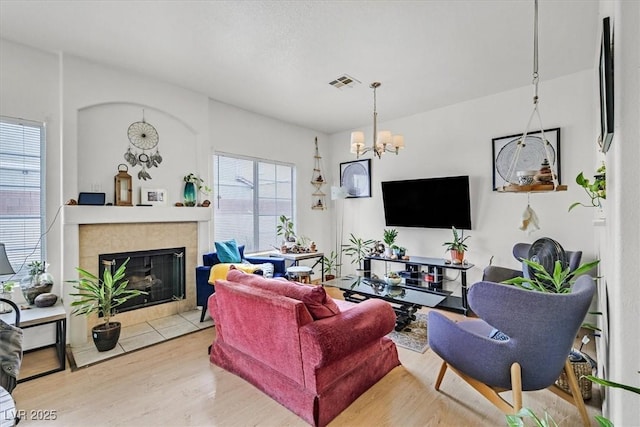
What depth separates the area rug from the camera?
2920 mm

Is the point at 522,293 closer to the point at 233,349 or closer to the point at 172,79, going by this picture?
the point at 233,349

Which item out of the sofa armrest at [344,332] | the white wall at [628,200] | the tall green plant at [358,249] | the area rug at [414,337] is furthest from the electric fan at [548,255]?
the tall green plant at [358,249]

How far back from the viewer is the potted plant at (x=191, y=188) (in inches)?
155

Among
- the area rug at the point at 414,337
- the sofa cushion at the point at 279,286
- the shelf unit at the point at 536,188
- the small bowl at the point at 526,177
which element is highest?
the small bowl at the point at 526,177

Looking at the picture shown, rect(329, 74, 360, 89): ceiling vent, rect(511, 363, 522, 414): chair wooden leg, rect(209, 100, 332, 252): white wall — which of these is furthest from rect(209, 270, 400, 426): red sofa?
rect(209, 100, 332, 252): white wall

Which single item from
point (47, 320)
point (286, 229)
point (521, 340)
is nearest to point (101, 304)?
point (47, 320)

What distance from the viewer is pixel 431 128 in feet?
15.5

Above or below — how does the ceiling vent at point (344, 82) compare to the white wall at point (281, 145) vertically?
above

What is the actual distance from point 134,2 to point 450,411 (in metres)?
3.70

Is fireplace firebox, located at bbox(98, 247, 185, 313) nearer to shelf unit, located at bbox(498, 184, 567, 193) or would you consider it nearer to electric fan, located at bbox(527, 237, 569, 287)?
shelf unit, located at bbox(498, 184, 567, 193)

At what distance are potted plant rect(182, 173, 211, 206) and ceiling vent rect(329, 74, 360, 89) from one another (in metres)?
2.14

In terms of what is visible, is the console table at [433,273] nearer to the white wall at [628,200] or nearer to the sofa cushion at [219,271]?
the sofa cushion at [219,271]

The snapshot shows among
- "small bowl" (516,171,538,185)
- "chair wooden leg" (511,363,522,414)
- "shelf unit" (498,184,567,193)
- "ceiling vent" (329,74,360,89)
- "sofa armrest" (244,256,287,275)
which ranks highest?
"ceiling vent" (329,74,360,89)

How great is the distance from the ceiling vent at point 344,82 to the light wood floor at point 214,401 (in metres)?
3.07
